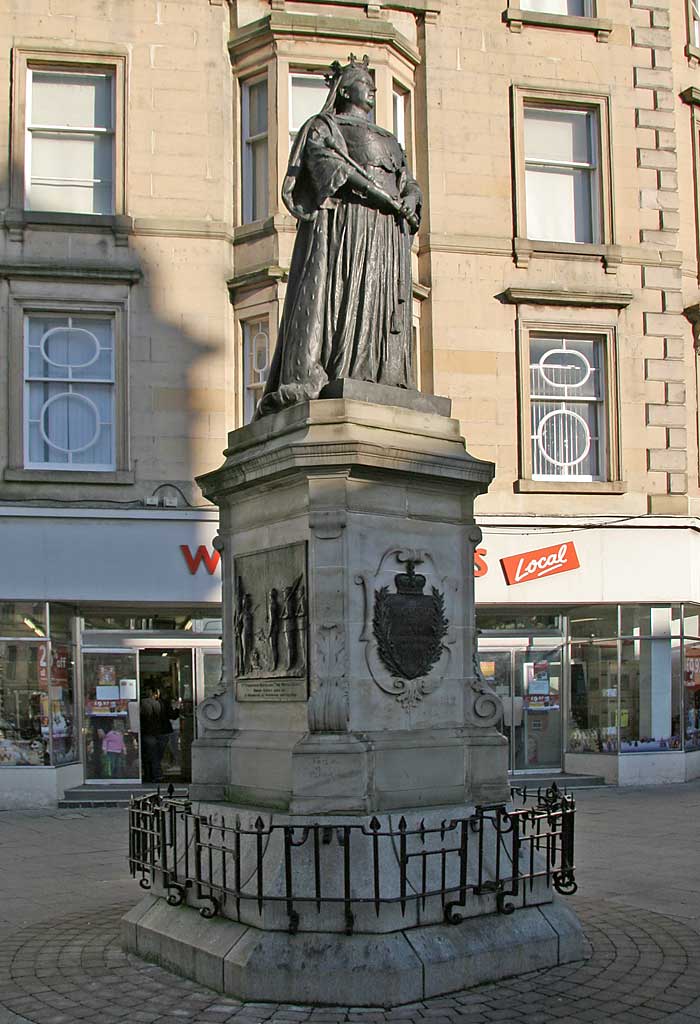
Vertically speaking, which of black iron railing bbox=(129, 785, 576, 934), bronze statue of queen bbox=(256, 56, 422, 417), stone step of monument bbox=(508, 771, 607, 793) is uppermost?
bronze statue of queen bbox=(256, 56, 422, 417)

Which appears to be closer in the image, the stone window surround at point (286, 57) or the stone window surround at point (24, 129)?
the stone window surround at point (24, 129)

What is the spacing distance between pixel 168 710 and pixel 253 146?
8842mm

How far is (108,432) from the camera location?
19.1 meters

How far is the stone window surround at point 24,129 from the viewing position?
19000 millimetres

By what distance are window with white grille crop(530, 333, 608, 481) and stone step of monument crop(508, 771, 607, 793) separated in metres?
4.69

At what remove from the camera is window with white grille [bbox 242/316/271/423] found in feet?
63.4

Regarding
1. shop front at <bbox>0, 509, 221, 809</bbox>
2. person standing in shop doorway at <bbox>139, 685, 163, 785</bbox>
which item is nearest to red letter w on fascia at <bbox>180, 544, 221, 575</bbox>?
shop front at <bbox>0, 509, 221, 809</bbox>

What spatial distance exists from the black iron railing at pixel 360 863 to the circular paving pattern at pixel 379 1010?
47cm

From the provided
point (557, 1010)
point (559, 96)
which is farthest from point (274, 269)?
point (557, 1010)

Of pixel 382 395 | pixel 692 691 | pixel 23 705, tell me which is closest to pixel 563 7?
pixel 692 691

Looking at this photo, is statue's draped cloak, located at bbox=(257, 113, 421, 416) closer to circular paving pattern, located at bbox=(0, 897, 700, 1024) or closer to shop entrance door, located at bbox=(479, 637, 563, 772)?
circular paving pattern, located at bbox=(0, 897, 700, 1024)

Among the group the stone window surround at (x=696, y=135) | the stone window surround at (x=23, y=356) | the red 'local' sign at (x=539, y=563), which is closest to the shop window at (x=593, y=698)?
the red 'local' sign at (x=539, y=563)

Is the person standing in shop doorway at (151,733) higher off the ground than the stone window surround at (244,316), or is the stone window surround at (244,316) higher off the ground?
the stone window surround at (244,316)

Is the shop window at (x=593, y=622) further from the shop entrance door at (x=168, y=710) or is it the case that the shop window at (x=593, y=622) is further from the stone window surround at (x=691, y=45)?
the stone window surround at (x=691, y=45)
